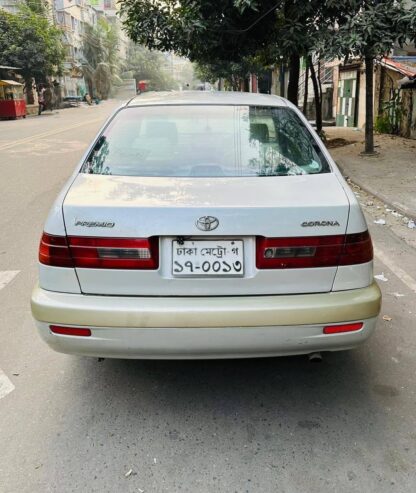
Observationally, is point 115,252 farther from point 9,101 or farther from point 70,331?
point 9,101

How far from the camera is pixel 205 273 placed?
2.38 m

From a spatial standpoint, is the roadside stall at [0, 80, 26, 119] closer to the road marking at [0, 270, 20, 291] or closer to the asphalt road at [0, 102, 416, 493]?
the road marking at [0, 270, 20, 291]

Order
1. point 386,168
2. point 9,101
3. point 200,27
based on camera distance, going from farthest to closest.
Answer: point 9,101, point 200,27, point 386,168

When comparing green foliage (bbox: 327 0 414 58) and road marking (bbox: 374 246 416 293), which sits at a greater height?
green foliage (bbox: 327 0 414 58)

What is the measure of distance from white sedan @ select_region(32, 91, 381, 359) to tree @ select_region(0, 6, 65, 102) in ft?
118

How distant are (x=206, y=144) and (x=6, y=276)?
259 cm

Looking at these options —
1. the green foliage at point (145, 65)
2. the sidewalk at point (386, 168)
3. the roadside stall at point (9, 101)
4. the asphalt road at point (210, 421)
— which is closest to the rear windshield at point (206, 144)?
the asphalt road at point (210, 421)

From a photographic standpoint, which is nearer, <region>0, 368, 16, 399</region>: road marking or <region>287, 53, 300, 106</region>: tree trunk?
<region>0, 368, 16, 399</region>: road marking

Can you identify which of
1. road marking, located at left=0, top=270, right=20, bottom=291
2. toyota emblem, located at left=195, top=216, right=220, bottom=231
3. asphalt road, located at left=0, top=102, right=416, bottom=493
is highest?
toyota emblem, located at left=195, top=216, right=220, bottom=231

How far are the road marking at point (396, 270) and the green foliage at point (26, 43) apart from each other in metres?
34.7

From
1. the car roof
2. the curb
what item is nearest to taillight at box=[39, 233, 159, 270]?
the car roof

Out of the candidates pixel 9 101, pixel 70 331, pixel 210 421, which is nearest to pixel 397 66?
pixel 210 421

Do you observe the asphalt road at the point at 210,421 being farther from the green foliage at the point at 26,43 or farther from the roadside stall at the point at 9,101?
the green foliage at the point at 26,43

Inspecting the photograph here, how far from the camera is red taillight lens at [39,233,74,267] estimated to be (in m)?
2.44
